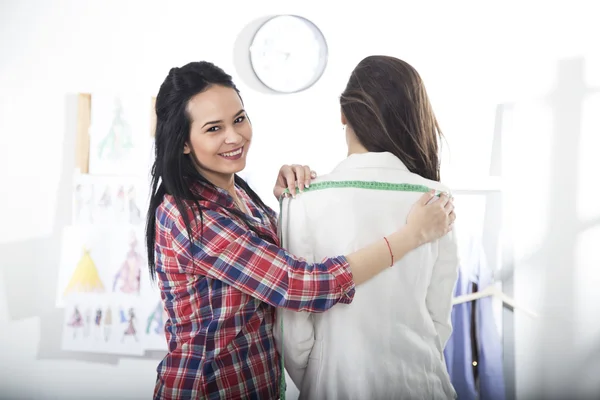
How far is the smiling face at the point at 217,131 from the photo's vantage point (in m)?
1.36

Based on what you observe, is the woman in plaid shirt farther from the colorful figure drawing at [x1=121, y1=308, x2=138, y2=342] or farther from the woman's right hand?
the colorful figure drawing at [x1=121, y1=308, x2=138, y2=342]

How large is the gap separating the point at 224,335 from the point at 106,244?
65.0 inches

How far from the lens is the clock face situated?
2.78m

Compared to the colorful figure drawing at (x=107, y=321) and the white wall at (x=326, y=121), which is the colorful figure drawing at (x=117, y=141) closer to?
the white wall at (x=326, y=121)

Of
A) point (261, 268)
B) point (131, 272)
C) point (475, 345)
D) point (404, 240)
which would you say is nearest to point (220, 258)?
point (261, 268)

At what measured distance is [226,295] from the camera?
4.29 feet

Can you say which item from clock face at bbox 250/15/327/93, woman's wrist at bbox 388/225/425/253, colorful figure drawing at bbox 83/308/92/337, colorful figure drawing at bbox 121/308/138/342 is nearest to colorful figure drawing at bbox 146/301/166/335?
colorful figure drawing at bbox 121/308/138/342

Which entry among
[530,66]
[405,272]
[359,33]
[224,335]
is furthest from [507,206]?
[224,335]

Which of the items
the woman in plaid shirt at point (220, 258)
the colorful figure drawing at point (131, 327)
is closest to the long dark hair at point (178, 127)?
the woman in plaid shirt at point (220, 258)

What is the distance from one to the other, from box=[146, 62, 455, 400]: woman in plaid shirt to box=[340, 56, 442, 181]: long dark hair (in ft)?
0.47

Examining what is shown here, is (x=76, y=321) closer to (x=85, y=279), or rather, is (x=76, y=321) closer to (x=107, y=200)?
(x=85, y=279)

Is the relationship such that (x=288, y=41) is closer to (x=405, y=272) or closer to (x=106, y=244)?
(x=106, y=244)

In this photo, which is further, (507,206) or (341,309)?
(507,206)

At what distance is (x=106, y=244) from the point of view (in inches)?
108
